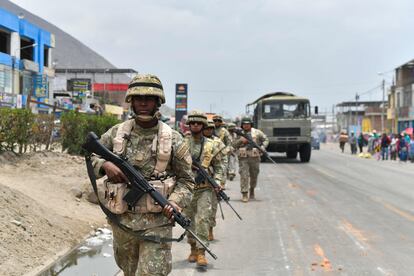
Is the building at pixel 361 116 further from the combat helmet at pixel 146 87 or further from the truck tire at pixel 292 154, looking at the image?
the combat helmet at pixel 146 87

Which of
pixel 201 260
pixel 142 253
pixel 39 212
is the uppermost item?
pixel 142 253

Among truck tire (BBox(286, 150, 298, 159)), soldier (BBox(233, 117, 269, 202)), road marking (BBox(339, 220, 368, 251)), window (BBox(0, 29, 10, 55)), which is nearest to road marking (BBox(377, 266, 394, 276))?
road marking (BBox(339, 220, 368, 251))

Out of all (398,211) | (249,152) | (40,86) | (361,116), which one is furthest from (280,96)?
(361,116)

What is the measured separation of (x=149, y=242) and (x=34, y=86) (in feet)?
142

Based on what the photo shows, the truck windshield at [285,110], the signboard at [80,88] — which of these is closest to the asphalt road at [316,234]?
the truck windshield at [285,110]

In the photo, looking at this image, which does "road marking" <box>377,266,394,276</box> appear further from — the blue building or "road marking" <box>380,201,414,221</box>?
the blue building

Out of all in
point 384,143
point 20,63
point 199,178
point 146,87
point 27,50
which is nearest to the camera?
point 146,87

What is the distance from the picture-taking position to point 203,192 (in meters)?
6.09

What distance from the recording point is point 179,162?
363cm

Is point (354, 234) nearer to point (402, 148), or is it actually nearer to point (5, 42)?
point (402, 148)

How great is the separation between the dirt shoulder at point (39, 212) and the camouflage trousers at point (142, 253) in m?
1.79

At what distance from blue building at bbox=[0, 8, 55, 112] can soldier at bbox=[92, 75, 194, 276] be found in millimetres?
34674

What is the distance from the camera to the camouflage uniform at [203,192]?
5.86m

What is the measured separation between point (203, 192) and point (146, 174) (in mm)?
2585
